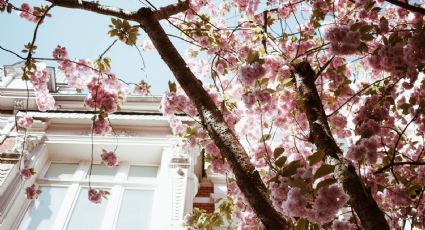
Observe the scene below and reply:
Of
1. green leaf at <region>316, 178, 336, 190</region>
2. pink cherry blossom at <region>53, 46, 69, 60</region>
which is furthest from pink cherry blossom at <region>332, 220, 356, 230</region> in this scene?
pink cherry blossom at <region>53, 46, 69, 60</region>

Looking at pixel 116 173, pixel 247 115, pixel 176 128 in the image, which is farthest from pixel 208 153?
pixel 116 173

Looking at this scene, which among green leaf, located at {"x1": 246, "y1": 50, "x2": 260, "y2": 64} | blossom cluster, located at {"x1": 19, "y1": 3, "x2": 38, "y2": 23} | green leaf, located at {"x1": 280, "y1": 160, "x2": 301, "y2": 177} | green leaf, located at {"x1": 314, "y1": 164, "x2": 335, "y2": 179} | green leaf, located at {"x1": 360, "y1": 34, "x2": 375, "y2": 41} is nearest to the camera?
green leaf, located at {"x1": 314, "y1": 164, "x2": 335, "y2": 179}

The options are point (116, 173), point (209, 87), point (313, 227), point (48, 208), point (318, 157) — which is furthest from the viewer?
point (116, 173)

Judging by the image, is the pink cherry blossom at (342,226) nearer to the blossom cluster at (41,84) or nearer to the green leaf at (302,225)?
the green leaf at (302,225)

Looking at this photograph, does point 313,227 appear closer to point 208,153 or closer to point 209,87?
point 208,153

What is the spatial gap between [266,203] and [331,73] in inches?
79.1

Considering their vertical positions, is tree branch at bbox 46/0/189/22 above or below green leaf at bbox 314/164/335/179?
above

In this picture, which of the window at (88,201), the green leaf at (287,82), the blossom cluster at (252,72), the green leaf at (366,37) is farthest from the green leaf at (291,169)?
the window at (88,201)

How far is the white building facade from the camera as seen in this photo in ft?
17.7

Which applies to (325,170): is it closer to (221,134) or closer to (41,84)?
(221,134)

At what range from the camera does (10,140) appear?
21.4ft

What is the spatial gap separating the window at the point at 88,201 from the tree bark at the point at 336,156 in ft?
11.5

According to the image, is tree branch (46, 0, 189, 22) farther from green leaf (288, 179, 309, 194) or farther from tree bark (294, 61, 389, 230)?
green leaf (288, 179, 309, 194)

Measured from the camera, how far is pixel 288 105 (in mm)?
3807
